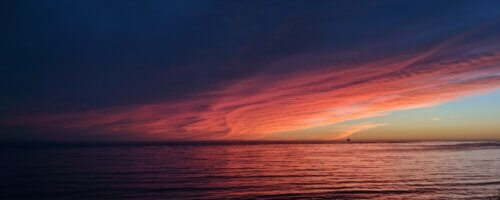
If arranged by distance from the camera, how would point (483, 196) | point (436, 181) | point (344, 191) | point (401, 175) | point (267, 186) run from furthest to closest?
point (401, 175), point (436, 181), point (267, 186), point (344, 191), point (483, 196)

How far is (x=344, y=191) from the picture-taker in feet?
100

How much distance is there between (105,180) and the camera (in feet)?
121

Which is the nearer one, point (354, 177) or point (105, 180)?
point (105, 180)

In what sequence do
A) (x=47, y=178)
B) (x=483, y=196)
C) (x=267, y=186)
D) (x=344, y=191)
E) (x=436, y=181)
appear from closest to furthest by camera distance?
(x=483, y=196), (x=344, y=191), (x=267, y=186), (x=436, y=181), (x=47, y=178)

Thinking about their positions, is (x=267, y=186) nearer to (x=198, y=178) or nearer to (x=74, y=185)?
(x=198, y=178)

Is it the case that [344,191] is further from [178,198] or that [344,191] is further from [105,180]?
[105,180]

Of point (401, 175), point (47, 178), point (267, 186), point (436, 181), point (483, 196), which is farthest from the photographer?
point (401, 175)

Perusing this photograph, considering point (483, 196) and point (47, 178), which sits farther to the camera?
point (47, 178)

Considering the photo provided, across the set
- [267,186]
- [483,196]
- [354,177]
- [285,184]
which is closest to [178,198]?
[267,186]

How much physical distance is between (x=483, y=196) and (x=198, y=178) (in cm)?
2638

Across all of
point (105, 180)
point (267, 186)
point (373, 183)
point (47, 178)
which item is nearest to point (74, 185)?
point (105, 180)

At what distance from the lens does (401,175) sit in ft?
135

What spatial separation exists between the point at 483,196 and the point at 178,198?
23346 millimetres

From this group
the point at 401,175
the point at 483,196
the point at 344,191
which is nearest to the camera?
the point at 483,196
